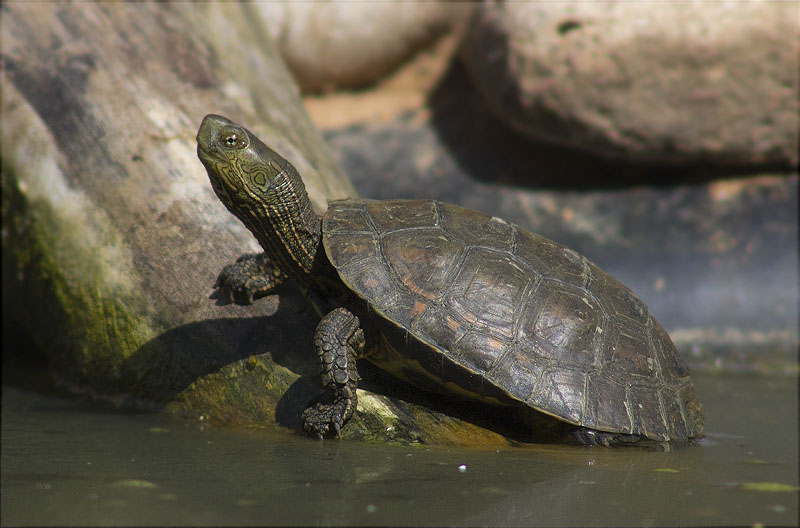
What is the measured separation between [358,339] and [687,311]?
179 inches

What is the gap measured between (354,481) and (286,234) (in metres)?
1.40

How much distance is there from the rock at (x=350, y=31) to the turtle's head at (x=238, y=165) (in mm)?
5627

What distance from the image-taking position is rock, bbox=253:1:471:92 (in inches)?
337

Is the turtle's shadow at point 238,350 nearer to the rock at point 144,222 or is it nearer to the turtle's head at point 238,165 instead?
the rock at point 144,222

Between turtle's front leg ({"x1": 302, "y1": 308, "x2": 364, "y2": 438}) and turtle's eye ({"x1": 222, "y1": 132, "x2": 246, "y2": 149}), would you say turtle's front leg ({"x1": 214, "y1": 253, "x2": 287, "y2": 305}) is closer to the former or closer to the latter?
turtle's front leg ({"x1": 302, "y1": 308, "x2": 364, "y2": 438})

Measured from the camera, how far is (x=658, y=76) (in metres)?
6.80

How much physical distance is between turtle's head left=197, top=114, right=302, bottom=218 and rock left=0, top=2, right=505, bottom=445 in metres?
0.72

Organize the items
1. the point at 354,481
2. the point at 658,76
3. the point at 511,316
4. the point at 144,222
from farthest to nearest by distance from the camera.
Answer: the point at 658,76 < the point at 144,222 < the point at 511,316 < the point at 354,481

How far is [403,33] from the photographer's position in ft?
28.6

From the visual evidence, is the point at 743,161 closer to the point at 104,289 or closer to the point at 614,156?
the point at 614,156

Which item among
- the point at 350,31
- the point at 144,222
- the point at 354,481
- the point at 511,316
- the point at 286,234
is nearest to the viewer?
the point at 354,481

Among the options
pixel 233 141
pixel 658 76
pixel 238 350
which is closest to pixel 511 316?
pixel 238 350

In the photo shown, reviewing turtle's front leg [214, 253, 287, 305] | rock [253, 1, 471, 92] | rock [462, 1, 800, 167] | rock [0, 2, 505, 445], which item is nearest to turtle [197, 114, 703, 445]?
turtle's front leg [214, 253, 287, 305]

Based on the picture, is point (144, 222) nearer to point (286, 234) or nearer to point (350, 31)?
point (286, 234)
